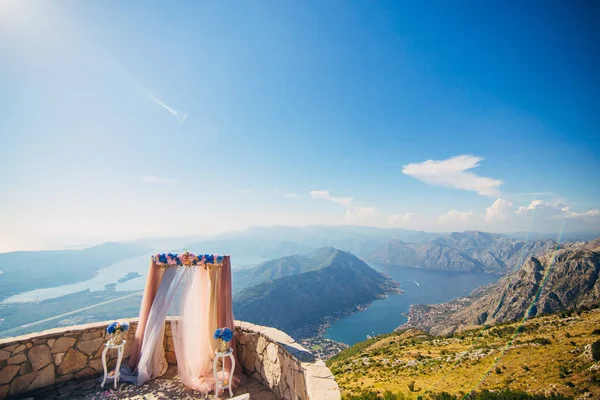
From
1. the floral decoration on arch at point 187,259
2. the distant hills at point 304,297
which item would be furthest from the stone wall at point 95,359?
the distant hills at point 304,297

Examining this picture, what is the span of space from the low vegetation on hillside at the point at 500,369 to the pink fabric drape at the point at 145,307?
835 inches

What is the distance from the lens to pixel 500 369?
81.3 ft

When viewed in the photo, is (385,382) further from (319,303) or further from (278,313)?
(319,303)

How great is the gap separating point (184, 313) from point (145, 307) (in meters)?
1.16

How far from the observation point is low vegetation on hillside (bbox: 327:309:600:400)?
820 inches

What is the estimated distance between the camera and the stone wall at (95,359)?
5121 mm

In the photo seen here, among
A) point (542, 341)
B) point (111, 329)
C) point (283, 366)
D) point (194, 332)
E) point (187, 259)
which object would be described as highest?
point (187, 259)

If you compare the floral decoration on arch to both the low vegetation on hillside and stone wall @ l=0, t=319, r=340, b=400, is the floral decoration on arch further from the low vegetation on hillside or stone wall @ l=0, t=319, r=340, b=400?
the low vegetation on hillside

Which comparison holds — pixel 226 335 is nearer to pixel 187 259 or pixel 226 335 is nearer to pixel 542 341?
pixel 187 259

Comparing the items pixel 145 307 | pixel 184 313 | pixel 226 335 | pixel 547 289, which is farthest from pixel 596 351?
pixel 547 289

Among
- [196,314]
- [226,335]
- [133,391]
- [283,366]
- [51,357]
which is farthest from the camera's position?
[196,314]

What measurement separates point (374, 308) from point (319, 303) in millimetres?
35019

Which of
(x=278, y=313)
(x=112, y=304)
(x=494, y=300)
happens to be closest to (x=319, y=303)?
(x=278, y=313)

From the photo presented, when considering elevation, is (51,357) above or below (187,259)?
below
